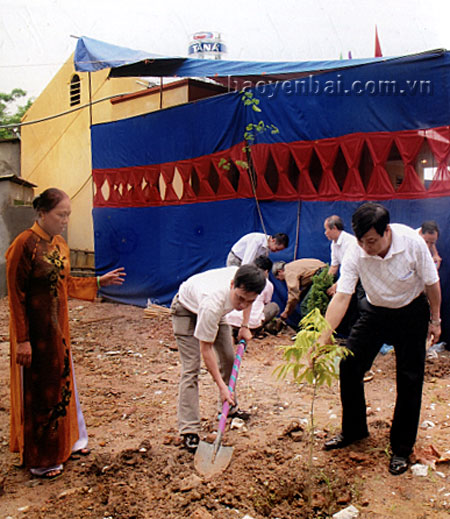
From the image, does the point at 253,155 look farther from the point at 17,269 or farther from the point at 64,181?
the point at 64,181

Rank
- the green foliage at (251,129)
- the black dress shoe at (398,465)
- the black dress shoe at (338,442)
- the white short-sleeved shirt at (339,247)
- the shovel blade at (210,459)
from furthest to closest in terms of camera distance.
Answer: the green foliage at (251,129), the white short-sleeved shirt at (339,247), the black dress shoe at (338,442), the shovel blade at (210,459), the black dress shoe at (398,465)

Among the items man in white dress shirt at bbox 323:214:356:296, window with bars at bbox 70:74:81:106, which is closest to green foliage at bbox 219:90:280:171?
man in white dress shirt at bbox 323:214:356:296

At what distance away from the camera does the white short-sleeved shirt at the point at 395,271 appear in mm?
3074

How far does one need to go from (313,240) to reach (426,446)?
152 inches

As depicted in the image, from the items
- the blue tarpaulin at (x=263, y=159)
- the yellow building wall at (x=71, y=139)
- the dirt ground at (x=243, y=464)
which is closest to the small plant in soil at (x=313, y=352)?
the dirt ground at (x=243, y=464)

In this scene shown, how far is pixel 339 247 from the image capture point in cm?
635

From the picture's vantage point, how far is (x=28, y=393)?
329cm

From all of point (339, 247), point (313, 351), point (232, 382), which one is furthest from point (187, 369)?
point (339, 247)

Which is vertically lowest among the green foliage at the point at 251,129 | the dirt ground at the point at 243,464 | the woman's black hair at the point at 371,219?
the dirt ground at the point at 243,464

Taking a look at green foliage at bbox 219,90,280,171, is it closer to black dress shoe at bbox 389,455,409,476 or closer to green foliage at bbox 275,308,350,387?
green foliage at bbox 275,308,350,387

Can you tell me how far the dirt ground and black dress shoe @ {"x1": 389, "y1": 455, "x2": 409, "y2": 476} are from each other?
0.05 m

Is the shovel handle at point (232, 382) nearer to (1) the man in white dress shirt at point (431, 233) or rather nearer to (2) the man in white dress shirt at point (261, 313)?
(2) the man in white dress shirt at point (261, 313)

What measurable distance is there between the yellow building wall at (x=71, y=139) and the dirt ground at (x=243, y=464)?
301 inches

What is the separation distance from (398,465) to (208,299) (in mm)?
1603
